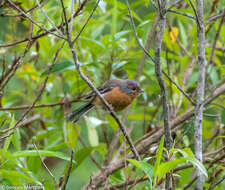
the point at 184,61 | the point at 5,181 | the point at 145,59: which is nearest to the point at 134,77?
the point at 145,59

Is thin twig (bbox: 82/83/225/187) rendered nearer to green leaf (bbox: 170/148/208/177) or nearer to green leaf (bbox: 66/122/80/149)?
green leaf (bbox: 66/122/80/149)

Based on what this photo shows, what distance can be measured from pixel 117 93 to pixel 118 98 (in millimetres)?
123

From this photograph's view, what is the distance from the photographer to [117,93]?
6.21m

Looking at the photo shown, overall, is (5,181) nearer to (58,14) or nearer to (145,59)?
(58,14)

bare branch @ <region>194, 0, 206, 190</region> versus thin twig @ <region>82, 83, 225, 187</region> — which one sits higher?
bare branch @ <region>194, 0, 206, 190</region>

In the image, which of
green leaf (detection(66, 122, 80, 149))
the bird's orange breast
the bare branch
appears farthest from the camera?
the bird's orange breast

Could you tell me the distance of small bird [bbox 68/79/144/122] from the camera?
5.68 m

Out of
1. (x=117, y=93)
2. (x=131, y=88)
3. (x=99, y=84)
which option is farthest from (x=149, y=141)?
(x=117, y=93)

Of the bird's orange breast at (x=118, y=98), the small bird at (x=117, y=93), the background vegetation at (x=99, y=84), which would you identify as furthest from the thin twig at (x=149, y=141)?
the bird's orange breast at (x=118, y=98)

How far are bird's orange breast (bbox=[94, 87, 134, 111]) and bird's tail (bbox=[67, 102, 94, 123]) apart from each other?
1.56 feet

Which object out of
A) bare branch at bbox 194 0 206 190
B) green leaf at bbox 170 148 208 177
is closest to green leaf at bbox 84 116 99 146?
bare branch at bbox 194 0 206 190

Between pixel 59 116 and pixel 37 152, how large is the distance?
2434 millimetres

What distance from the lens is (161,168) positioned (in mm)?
2418

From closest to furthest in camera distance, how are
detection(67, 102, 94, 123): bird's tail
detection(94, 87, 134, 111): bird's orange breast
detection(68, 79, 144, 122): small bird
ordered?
detection(67, 102, 94, 123): bird's tail < detection(68, 79, 144, 122): small bird < detection(94, 87, 134, 111): bird's orange breast
